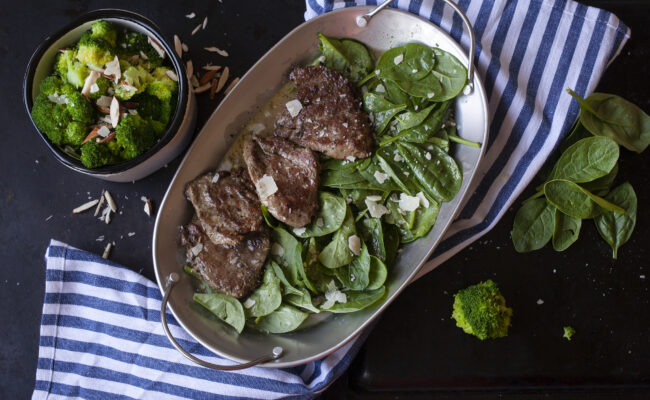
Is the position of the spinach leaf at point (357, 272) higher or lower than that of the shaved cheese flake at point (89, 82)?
lower

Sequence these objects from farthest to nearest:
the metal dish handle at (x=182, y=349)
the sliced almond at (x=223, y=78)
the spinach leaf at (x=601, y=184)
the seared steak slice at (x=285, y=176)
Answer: the sliced almond at (x=223, y=78) → the spinach leaf at (x=601, y=184) → the seared steak slice at (x=285, y=176) → the metal dish handle at (x=182, y=349)

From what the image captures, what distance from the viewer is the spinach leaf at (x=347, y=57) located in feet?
6.77

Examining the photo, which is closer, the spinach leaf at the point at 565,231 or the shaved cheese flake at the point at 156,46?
the shaved cheese flake at the point at 156,46

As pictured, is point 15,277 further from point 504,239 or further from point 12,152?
point 504,239

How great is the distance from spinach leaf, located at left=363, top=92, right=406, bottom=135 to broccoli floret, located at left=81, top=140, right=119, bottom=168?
988 millimetres

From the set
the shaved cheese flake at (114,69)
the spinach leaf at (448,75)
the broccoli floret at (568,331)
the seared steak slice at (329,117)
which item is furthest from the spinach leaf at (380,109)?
the broccoli floret at (568,331)

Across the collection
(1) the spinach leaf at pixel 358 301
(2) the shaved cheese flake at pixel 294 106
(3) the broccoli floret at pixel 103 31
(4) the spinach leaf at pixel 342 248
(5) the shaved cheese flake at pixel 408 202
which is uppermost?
(3) the broccoli floret at pixel 103 31

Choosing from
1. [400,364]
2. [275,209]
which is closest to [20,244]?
[275,209]

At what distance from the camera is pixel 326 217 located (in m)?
2.07

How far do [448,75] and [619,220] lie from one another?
0.95m

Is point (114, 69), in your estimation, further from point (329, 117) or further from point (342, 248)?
point (342, 248)

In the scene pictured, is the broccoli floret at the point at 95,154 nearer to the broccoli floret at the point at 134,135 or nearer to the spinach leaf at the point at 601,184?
the broccoli floret at the point at 134,135

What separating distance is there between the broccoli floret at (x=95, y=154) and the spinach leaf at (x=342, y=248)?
35.3 inches

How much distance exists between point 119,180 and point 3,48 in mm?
798
